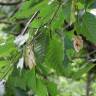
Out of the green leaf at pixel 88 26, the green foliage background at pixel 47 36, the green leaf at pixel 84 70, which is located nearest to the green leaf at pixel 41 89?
the green foliage background at pixel 47 36

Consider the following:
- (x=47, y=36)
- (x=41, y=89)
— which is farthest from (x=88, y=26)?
(x=41, y=89)

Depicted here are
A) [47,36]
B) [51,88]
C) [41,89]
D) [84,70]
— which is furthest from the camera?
[84,70]

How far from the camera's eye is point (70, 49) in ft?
4.45

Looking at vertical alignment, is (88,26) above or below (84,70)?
above

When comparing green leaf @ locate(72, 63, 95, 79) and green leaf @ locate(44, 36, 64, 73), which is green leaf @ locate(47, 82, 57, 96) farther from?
green leaf @ locate(72, 63, 95, 79)

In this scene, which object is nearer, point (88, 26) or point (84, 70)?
point (88, 26)

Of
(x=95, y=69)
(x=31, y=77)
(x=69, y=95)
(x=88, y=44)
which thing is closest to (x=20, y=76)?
(x=31, y=77)

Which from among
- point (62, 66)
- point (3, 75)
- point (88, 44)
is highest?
point (3, 75)

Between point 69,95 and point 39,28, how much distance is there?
2.22 meters

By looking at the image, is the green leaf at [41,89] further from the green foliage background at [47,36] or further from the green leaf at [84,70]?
the green leaf at [84,70]

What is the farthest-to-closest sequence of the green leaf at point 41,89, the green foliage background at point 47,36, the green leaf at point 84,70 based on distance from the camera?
the green leaf at point 84,70
the green leaf at point 41,89
the green foliage background at point 47,36

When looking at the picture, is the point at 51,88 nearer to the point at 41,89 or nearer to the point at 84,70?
the point at 41,89

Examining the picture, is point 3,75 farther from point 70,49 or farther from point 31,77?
point 70,49

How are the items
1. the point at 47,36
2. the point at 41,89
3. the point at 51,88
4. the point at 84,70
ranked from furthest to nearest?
the point at 84,70 < the point at 51,88 < the point at 41,89 < the point at 47,36
